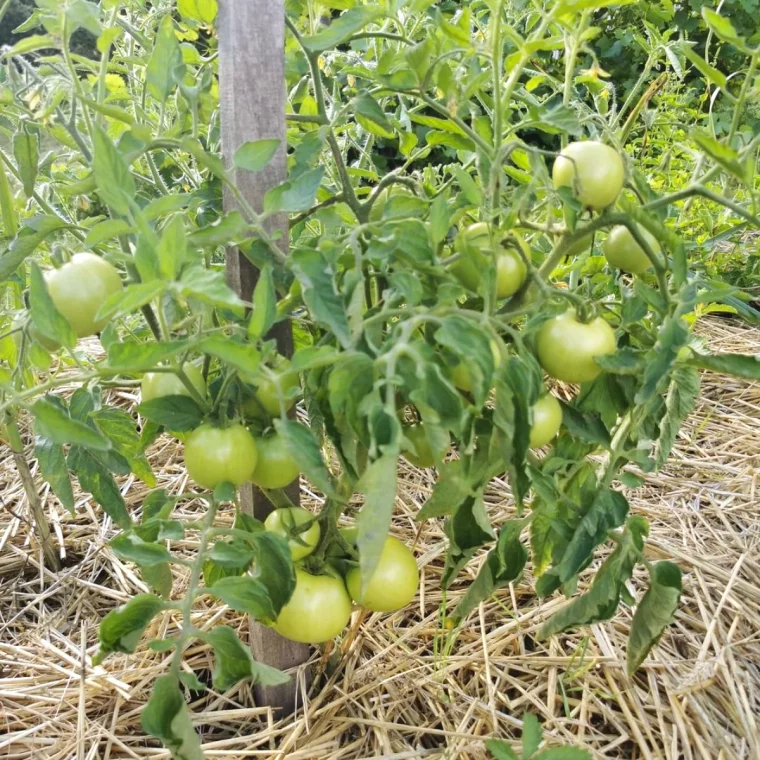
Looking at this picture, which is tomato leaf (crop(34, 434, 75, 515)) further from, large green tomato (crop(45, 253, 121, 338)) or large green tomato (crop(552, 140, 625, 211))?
large green tomato (crop(552, 140, 625, 211))

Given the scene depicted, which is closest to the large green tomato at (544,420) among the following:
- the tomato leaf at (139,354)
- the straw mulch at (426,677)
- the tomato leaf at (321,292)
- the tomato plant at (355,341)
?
the tomato plant at (355,341)

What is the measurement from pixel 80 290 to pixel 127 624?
0.28 m

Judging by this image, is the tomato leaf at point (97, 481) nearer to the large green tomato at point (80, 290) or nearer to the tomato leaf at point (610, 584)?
the large green tomato at point (80, 290)

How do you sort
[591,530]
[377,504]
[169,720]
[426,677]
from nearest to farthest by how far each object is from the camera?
1. [377,504]
2. [169,720]
3. [591,530]
4. [426,677]

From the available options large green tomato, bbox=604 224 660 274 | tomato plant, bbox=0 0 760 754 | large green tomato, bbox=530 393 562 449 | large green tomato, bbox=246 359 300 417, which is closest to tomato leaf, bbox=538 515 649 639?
tomato plant, bbox=0 0 760 754

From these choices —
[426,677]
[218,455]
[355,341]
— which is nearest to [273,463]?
[218,455]

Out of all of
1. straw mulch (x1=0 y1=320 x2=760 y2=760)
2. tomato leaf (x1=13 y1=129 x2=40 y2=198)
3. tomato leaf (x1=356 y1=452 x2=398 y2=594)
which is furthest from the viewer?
straw mulch (x1=0 y1=320 x2=760 y2=760)

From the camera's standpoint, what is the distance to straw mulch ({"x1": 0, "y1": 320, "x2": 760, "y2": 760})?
0.91 meters

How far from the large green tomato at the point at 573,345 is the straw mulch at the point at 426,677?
52cm

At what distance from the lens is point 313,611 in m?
0.67

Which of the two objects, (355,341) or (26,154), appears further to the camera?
(26,154)

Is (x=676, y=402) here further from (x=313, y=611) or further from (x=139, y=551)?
(x=139, y=551)

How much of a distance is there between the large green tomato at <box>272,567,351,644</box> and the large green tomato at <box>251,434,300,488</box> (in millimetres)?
111

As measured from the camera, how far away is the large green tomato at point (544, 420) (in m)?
0.65
